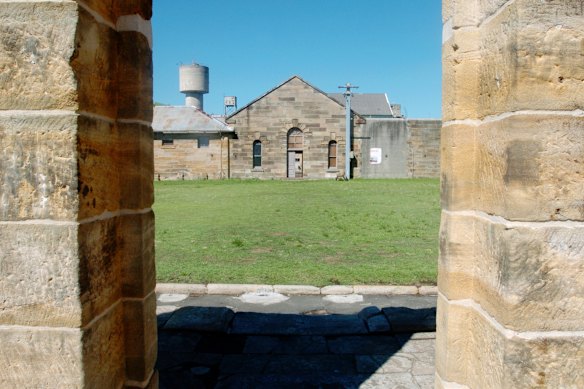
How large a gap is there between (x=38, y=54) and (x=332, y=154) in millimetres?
27892

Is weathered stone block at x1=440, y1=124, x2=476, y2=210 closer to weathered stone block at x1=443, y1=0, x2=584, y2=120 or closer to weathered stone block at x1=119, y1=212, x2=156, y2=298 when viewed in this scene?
weathered stone block at x1=443, y1=0, x2=584, y2=120

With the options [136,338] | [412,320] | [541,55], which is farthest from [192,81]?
[541,55]

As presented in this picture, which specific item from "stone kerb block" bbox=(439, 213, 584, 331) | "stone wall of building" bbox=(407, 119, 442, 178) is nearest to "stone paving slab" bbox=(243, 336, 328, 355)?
"stone kerb block" bbox=(439, 213, 584, 331)

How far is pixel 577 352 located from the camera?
5.57ft

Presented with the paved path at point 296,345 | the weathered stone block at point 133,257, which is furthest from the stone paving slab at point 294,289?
the weathered stone block at point 133,257

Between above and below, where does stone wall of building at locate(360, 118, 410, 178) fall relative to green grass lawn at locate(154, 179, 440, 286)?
above

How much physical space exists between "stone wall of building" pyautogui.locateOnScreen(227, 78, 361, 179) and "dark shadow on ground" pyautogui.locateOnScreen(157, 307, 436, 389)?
24.5m

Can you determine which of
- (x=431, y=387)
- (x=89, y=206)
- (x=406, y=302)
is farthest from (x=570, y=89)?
(x=406, y=302)

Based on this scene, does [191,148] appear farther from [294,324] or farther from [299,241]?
[294,324]

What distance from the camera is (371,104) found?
157 ft

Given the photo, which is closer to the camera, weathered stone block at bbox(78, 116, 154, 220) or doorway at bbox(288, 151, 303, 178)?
weathered stone block at bbox(78, 116, 154, 220)

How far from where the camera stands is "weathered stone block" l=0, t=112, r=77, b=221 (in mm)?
1710

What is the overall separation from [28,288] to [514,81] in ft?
6.50

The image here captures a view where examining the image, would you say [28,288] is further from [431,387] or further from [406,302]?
[406,302]
